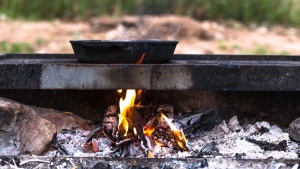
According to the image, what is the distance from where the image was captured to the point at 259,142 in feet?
9.72

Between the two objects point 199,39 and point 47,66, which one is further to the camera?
point 199,39

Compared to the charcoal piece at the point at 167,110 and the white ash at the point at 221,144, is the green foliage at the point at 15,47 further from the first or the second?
the charcoal piece at the point at 167,110

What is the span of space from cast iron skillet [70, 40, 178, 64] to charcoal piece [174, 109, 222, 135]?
1.54 ft

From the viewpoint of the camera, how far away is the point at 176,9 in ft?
28.3

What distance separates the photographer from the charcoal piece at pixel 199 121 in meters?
3.10

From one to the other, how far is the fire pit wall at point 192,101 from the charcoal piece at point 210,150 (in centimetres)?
47

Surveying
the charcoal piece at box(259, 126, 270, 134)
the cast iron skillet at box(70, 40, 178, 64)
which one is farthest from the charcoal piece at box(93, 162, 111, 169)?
the charcoal piece at box(259, 126, 270, 134)

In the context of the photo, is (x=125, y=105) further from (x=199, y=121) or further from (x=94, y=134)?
(x=199, y=121)

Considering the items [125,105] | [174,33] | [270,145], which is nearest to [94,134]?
[125,105]

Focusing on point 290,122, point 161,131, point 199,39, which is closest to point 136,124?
point 161,131

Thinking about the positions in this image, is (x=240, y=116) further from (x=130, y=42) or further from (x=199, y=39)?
(x=199, y=39)

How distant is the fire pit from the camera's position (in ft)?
8.85

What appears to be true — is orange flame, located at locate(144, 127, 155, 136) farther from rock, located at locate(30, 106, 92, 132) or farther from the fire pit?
rock, located at locate(30, 106, 92, 132)

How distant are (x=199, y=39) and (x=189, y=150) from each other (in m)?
4.99
